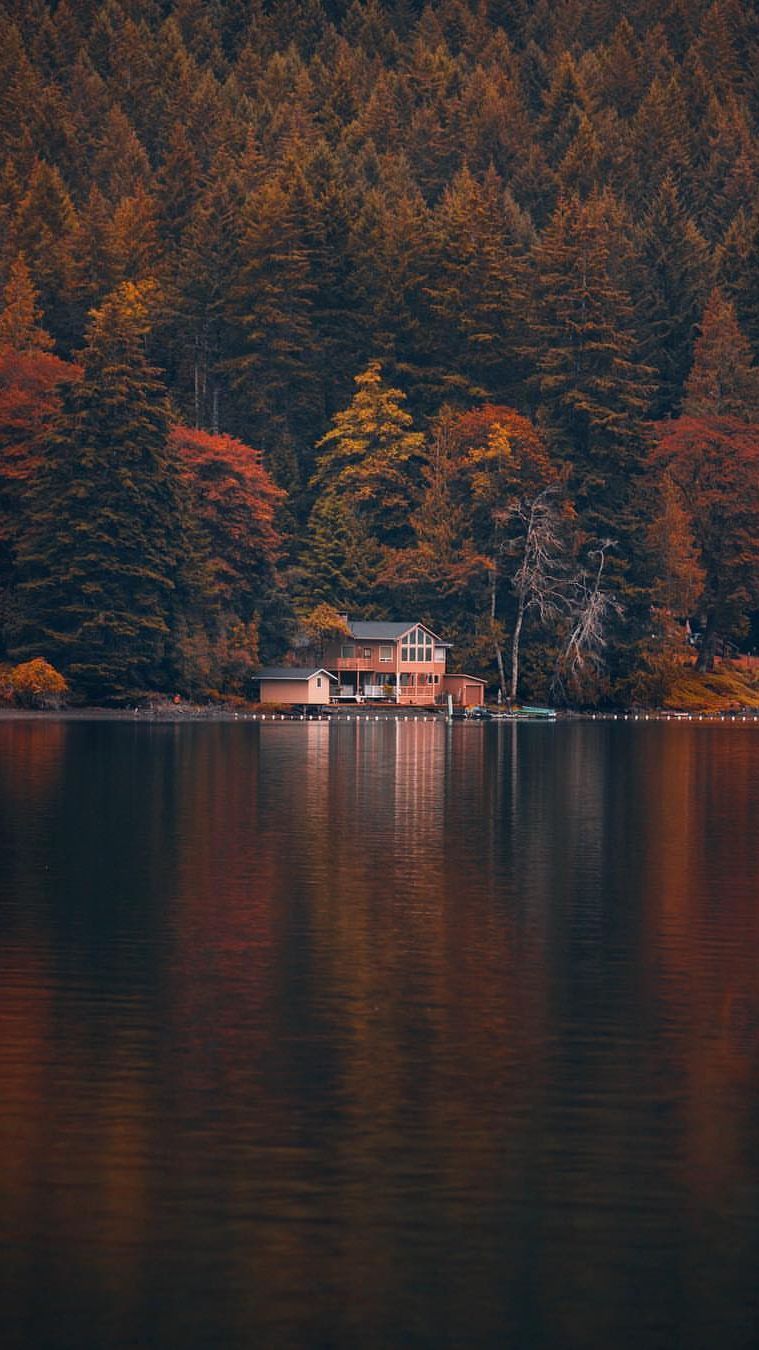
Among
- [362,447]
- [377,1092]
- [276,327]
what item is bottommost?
[377,1092]

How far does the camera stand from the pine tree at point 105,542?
14112cm

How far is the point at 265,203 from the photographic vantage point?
187m

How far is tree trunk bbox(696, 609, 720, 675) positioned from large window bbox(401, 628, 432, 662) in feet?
90.5

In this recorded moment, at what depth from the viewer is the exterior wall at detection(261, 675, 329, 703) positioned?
157m

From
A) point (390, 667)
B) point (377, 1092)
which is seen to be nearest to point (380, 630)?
point (390, 667)

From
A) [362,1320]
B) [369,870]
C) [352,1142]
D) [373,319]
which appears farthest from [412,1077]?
[373,319]

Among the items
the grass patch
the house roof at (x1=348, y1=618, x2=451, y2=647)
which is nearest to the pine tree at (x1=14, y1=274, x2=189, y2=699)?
the house roof at (x1=348, y1=618, x2=451, y2=647)

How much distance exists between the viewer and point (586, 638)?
6447 inches

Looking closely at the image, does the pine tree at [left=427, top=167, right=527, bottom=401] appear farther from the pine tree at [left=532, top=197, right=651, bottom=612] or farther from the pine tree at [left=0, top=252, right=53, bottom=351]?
the pine tree at [left=0, top=252, right=53, bottom=351]

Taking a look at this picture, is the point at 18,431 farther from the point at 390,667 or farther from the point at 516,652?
the point at 516,652

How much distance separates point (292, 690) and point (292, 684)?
608 mm

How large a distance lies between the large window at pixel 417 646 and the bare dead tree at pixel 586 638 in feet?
35.8

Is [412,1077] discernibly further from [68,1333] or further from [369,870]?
[369,870]

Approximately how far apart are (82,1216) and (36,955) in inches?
673
